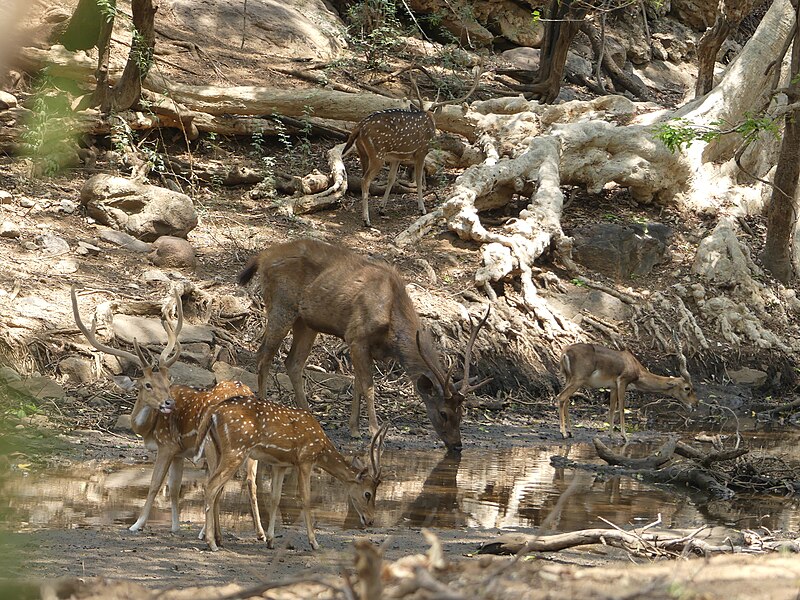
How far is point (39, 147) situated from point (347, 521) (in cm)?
564

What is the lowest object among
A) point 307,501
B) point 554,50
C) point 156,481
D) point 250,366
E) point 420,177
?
point 250,366

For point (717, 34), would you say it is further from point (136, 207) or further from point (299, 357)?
point (299, 357)

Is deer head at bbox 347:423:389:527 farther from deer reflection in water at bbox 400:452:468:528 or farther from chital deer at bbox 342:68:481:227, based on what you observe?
chital deer at bbox 342:68:481:227

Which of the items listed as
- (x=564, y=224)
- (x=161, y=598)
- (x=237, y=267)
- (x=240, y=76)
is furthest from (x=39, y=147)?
(x=240, y=76)

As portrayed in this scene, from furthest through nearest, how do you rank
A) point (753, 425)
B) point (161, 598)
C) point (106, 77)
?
point (106, 77) → point (753, 425) → point (161, 598)

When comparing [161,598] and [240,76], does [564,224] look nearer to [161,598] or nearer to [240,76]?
[240,76]

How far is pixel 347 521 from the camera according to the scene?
7.84 meters

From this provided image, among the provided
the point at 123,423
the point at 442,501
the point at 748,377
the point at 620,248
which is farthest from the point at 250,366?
the point at 748,377

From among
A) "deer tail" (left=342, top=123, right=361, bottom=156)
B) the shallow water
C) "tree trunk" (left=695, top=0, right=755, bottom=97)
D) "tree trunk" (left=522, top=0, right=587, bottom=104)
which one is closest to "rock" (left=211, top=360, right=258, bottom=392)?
the shallow water

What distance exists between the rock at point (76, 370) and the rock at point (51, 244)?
8.68ft

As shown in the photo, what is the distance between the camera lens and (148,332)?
12016mm

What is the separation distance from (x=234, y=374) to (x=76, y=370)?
5.85ft

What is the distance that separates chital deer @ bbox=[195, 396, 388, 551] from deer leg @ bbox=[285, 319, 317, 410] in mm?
4348

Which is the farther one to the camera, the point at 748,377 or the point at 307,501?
the point at 748,377
